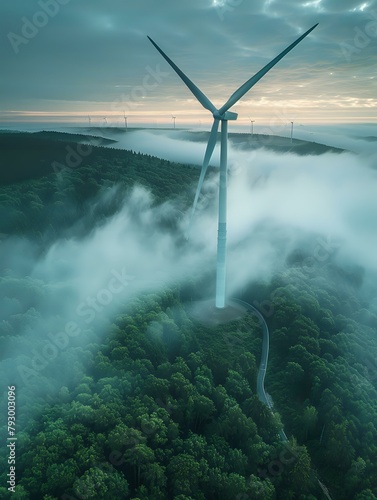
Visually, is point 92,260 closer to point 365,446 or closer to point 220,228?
point 220,228

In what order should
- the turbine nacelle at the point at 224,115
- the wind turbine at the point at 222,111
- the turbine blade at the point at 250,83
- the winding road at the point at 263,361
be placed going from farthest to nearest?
the winding road at the point at 263,361 → the turbine nacelle at the point at 224,115 → the wind turbine at the point at 222,111 → the turbine blade at the point at 250,83

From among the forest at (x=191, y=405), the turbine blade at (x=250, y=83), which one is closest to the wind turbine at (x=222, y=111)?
the turbine blade at (x=250, y=83)

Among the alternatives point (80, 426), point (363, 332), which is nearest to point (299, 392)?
point (363, 332)

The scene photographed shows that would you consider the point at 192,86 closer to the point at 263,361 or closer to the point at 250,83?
the point at 250,83

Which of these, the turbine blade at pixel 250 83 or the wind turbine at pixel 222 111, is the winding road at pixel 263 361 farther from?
the turbine blade at pixel 250 83

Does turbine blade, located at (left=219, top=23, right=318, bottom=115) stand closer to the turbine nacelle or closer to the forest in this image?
the turbine nacelle

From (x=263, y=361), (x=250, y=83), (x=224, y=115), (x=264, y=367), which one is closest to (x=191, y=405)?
(x=264, y=367)

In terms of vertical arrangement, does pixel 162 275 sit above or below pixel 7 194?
below

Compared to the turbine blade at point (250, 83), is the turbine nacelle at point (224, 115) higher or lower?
lower
